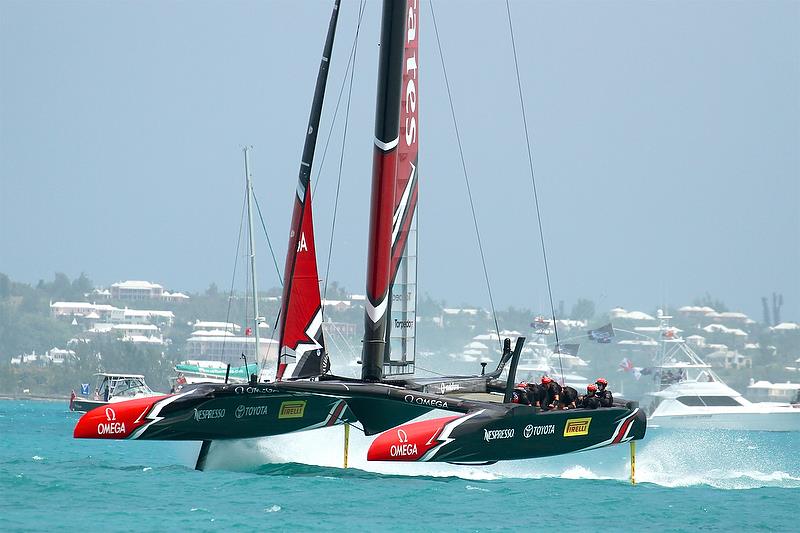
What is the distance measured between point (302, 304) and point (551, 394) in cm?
299

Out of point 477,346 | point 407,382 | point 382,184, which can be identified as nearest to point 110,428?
point 407,382

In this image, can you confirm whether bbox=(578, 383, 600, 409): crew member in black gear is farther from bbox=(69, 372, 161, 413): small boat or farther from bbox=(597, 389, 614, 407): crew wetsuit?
bbox=(69, 372, 161, 413): small boat

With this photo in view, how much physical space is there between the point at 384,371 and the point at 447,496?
2.19m

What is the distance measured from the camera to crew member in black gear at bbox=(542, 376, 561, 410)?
14227 millimetres

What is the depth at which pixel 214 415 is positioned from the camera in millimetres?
13984

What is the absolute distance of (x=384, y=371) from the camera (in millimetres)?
15297

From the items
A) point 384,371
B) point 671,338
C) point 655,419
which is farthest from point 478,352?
point 384,371

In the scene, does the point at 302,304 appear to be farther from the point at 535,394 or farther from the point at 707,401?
the point at 707,401

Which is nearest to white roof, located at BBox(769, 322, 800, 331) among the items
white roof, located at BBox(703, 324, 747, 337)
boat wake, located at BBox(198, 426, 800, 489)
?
white roof, located at BBox(703, 324, 747, 337)

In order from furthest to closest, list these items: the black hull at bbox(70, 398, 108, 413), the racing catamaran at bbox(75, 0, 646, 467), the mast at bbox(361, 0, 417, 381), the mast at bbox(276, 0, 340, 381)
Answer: the black hull at bbox(70, 398, 108, 413) → the mast at bbox(276, 0, 340, 381) → the mast at bbox(361, 0, 417, 381) → the racing catamaran at bbox(75, 0, 646, 467)

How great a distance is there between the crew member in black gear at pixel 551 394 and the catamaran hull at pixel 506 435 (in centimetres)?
47

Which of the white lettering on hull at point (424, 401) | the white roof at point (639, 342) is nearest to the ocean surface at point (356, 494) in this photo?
the white lettering on hull at point (424, 401)

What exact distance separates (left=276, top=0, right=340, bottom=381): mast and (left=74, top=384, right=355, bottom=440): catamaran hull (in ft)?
1.92

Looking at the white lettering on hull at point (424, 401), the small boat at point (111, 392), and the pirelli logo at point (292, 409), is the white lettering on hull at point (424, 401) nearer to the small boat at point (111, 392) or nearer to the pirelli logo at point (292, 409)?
the pirelli logo at point (292, 409)
